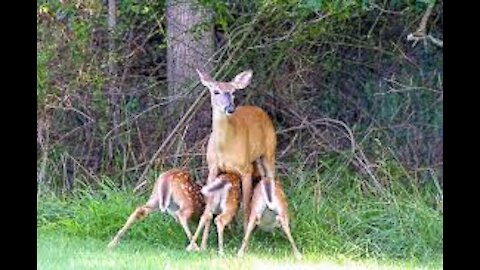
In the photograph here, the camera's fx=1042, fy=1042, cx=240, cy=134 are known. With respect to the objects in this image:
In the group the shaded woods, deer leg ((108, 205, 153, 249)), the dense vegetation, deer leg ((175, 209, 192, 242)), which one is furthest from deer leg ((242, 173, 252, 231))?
the shaded woods

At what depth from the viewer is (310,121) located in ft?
26.6

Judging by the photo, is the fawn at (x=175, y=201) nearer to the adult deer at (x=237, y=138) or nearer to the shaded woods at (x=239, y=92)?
the adult deer at (x=237, y=138)

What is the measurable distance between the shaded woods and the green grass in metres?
0.54

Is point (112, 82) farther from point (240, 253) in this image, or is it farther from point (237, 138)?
point (240, 253)

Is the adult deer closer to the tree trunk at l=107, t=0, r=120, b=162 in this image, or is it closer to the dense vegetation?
the dense vegetation

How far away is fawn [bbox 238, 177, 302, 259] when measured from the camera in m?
5.87

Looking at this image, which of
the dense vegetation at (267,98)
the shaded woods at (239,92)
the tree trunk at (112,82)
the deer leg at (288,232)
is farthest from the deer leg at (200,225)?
the tree trunk at (112,82)

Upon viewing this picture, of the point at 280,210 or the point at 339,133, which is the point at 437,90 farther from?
the point at 280,210

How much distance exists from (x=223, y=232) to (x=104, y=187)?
142cm

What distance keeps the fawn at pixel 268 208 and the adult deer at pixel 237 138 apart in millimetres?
157
